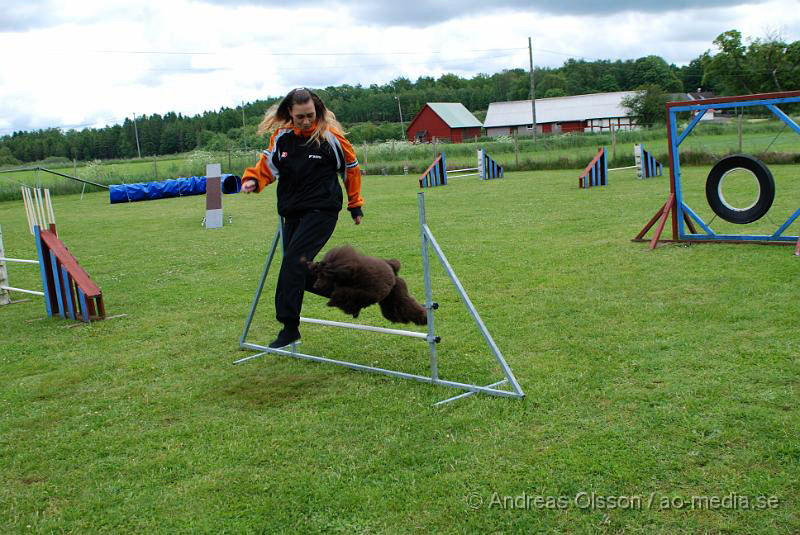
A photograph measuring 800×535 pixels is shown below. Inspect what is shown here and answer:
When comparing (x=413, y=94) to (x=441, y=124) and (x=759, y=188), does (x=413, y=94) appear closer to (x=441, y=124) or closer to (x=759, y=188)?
(x=441, y=124)

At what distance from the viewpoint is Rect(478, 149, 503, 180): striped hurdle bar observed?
2441cm

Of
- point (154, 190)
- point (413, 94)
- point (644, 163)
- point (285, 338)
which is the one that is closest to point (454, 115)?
point (413, 94)

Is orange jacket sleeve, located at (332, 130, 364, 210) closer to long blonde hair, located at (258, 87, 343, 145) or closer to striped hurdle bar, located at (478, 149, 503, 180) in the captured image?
long blonde hair, located at (258, 87, 343, 145)

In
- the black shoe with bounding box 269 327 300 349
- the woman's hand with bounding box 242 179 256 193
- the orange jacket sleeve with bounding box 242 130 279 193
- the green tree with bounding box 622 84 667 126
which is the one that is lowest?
the black shoe with bounding box 269 327 300 349

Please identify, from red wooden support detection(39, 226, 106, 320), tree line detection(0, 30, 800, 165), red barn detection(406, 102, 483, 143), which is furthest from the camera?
red barn detection(406, 102, 483, 143)

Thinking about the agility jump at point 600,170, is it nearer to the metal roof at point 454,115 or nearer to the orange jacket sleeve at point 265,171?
the orange jacket sleeve at point 265,171

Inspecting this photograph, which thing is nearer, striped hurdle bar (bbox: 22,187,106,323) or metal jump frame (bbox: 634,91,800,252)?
striped hurdle bar (bbox: 22,187,106,323)

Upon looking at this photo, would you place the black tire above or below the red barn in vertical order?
below

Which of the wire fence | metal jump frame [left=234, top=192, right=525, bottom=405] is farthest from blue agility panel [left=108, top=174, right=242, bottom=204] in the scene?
metal jump frame [left=234, top=192, right=525, bottom=405]

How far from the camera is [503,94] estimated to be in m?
89.1

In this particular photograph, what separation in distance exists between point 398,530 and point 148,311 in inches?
217

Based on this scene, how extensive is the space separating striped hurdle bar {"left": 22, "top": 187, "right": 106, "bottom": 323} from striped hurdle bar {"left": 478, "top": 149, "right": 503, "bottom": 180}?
18407 mm

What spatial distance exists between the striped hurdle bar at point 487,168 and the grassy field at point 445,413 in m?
16.1

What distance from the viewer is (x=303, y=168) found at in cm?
474
